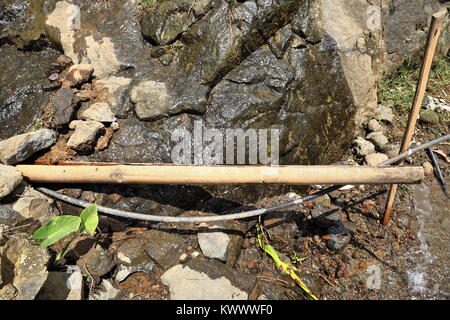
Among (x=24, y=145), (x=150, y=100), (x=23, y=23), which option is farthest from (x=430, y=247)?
(x=23, y=23)

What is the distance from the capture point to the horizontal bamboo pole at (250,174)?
304 cm

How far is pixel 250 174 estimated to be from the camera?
3082 mm

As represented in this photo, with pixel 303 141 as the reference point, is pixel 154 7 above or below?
above

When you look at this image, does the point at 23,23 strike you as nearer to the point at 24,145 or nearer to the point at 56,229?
the point at 24,145

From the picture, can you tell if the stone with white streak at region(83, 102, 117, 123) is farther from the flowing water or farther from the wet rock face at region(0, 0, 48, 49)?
the flowing water

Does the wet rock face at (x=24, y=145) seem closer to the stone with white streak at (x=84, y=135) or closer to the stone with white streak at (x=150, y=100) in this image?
the stone with white streak at (x=84, y=135)

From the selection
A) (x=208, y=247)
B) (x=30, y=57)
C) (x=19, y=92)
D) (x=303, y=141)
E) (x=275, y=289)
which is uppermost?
(x=30, y=57)

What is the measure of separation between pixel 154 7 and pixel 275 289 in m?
3.27

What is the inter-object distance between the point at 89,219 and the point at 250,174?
139 cm

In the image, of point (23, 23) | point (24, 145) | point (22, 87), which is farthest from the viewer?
point (23, 23)

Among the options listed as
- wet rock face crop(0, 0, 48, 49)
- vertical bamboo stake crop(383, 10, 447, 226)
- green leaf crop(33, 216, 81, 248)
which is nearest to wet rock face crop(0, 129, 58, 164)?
green leaf crop(33, 216, 81, 248)

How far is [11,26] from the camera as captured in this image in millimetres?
4379

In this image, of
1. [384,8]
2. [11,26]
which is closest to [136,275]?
[11,26]

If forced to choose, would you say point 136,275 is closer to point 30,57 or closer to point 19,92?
point 19,92
